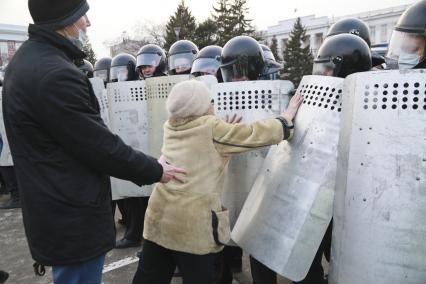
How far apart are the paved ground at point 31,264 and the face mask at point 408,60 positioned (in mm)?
2155

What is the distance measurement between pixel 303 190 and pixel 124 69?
150 inches

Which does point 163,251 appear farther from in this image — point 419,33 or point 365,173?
point 419,33

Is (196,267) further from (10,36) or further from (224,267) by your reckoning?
(10,36)

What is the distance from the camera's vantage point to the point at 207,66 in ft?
15.5

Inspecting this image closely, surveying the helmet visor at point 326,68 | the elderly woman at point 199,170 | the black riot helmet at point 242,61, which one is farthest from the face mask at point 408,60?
the black riot helmet at point 242,61

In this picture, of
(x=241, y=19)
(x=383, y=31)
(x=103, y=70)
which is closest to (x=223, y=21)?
(x=241, y=19)

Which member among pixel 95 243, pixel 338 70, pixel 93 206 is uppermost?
pixel 338 70

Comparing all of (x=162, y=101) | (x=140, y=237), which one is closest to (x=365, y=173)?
(x=162, y=101)

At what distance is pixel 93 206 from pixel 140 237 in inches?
117

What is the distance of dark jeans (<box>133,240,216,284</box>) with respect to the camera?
8.42 ft

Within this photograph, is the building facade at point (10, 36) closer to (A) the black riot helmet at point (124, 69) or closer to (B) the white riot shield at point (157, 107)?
(A) the black riot helmet at point (124, 69)

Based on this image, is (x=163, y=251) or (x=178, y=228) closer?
(x=178, y=228)

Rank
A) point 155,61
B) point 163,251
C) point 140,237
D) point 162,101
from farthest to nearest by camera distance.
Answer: point 155,61 → point 140,237 → point 162,101 → point 163,251

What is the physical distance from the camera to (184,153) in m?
2.55
